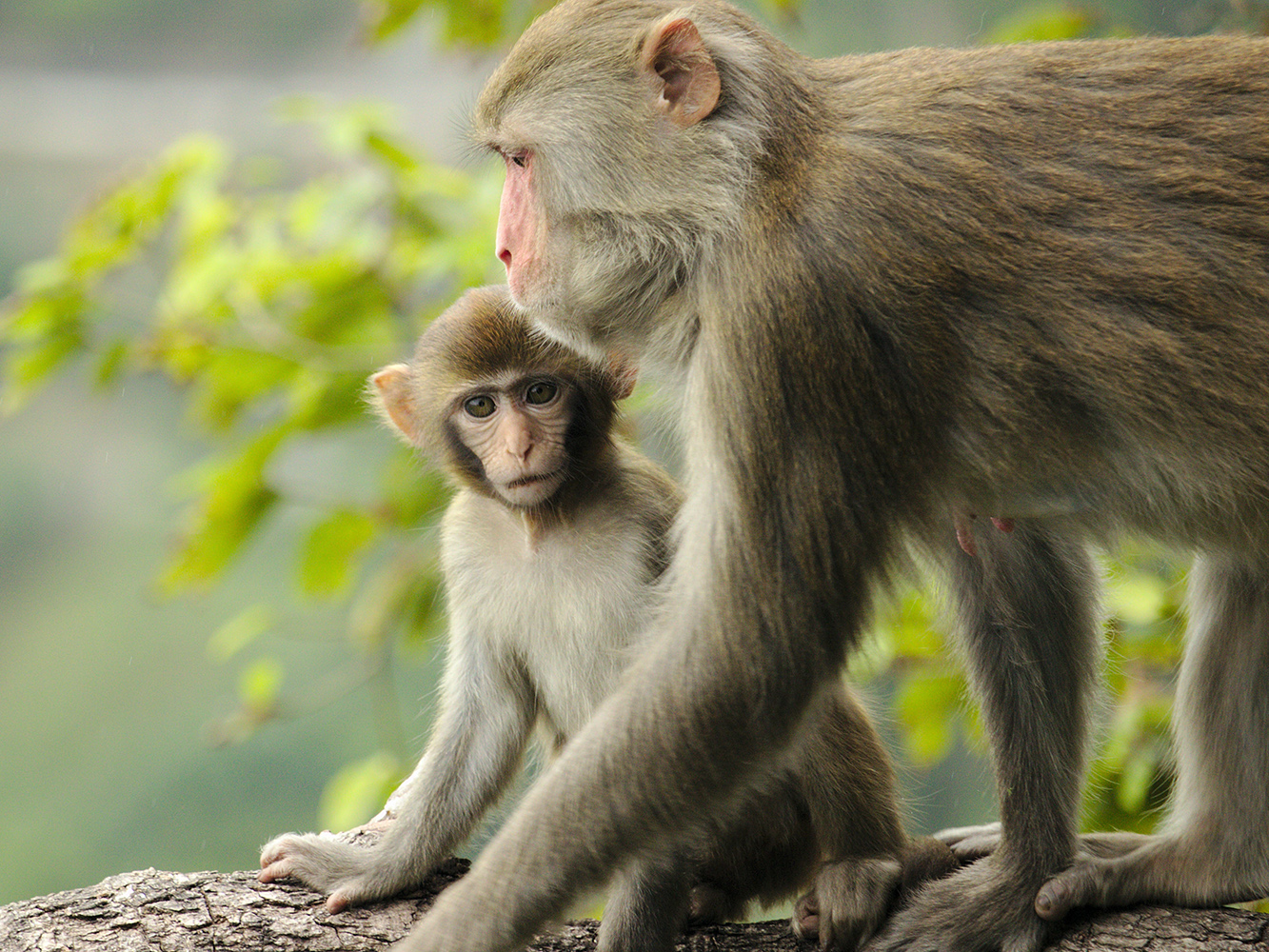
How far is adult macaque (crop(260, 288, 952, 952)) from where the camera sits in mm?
3861

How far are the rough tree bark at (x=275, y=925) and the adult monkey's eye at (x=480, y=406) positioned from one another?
1.47 meters

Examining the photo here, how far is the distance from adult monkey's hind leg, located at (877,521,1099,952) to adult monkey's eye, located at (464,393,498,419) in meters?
1.44

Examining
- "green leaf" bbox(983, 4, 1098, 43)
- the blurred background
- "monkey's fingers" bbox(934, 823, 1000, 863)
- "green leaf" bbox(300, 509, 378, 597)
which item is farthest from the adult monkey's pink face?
the blurred background

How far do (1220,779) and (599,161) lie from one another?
2.58 metres

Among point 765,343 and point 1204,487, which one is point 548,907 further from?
point 1204,487

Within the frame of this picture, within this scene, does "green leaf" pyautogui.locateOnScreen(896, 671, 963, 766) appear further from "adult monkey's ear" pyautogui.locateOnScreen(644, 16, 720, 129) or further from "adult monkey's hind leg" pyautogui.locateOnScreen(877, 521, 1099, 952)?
"adult monkey's ear" pyautogui.locateOnScreen(644, 16, 720, 129)

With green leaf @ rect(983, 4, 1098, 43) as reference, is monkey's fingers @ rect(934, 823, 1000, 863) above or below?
below

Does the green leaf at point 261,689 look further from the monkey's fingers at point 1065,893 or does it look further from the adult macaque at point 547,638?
the monkey's fingers at point 1065,893

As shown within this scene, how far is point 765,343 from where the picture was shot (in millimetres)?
3111

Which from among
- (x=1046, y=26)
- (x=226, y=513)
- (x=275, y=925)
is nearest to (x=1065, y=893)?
(x=275, y=925)

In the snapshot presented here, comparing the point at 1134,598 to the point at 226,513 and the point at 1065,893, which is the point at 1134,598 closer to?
the point at 1065,893

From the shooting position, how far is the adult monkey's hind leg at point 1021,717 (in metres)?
3.77

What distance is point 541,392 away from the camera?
13.1ft

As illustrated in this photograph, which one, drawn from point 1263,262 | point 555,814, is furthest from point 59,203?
point 1263,262
